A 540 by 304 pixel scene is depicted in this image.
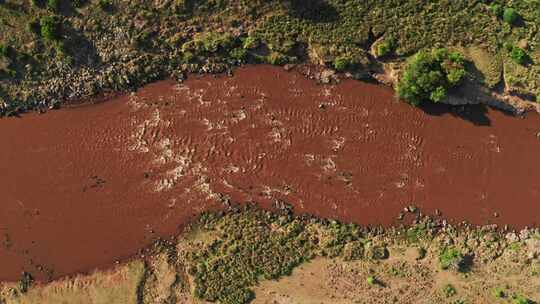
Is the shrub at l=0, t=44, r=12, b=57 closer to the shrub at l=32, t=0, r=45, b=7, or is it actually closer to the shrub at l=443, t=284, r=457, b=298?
the shrub at l=32, t=0, r=45, b=7

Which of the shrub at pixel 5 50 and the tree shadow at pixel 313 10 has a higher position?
the tree shadow at pixel 313 10

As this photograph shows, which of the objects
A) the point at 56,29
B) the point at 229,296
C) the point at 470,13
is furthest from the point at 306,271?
the point at 56,29

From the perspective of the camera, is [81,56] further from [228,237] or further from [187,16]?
[228,237]

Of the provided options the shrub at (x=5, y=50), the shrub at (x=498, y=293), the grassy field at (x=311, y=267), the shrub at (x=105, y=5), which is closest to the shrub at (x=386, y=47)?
the grassy field at (x=311, y=267)

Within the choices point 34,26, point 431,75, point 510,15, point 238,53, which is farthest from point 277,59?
point 34,26

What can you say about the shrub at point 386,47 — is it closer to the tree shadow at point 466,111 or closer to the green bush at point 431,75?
the green bush at point 431,75

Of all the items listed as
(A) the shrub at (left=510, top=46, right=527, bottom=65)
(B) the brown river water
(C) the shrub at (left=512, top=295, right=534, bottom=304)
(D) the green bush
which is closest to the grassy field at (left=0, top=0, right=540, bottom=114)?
(A) the shrub at (left=510, top=46, right=527, bottom=65)
